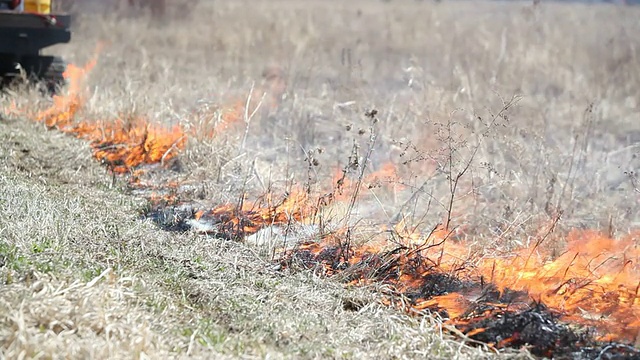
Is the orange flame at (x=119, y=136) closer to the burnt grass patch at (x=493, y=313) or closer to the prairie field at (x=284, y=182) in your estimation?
the prairie field at (x=284, y=182)

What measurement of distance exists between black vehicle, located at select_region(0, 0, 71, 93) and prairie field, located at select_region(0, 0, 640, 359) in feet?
1.24

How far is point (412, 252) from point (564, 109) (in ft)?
24.5

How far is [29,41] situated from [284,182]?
464 centimetres

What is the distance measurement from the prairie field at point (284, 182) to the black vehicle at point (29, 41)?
38cm

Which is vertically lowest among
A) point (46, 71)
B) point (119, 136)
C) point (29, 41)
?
point (119, 136)

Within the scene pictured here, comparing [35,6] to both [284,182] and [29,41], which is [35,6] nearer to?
[29,41]

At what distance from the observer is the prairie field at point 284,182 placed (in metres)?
4.02

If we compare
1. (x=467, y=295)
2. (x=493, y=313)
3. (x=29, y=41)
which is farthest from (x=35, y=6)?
(x=493, y=313)

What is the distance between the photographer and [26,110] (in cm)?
945

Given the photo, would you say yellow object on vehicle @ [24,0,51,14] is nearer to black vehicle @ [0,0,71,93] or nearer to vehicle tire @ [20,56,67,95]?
black vehicle @ [0,0,71,93]

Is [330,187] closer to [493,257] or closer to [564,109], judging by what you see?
[493,257]

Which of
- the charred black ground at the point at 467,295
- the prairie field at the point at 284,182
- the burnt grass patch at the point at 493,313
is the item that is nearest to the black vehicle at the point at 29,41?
the prairie field at the point at 284,182

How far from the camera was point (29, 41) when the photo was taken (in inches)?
388

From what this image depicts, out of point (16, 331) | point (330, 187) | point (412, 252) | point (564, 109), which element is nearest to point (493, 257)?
point (412, 252)
